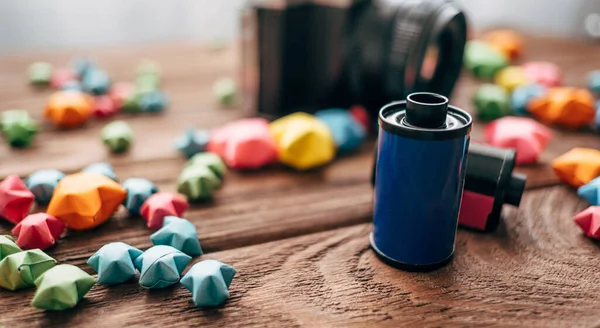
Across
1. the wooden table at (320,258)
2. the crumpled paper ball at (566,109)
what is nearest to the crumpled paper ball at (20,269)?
the wooden table at (320,258)

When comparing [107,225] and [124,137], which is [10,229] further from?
[124,137]

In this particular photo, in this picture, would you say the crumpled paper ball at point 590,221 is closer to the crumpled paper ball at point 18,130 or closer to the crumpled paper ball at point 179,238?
the crumpled paper ball at point 179,238

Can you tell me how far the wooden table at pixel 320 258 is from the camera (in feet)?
1.44

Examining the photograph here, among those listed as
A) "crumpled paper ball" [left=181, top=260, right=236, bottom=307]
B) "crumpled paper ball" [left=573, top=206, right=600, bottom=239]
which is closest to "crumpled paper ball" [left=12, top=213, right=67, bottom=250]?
"crumpled paper ball" [left=181, top=260, right=236, bottom=307]

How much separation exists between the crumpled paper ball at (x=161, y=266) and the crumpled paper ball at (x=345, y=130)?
325mm

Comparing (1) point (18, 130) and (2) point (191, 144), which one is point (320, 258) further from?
(1) point (18, 130)

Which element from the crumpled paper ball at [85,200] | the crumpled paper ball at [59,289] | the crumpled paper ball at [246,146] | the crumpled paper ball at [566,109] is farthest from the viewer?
the crumpled paper ball at [566,109]

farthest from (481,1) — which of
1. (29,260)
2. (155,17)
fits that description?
(29,260)

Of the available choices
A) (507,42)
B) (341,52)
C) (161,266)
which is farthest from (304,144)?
(507,42)

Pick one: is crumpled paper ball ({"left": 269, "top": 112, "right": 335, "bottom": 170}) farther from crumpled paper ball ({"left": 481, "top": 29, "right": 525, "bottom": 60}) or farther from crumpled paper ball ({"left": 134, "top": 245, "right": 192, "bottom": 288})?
crumpled paper ball ({"left": 481, "top": 29, "right": 525, "bottom": 60})

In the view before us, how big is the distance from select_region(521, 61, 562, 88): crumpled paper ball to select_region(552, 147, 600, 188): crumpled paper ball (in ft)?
1.10

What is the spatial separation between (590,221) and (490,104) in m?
0.33

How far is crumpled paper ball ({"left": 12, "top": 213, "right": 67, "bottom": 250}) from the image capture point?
51 cm

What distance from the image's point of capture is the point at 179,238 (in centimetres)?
50
